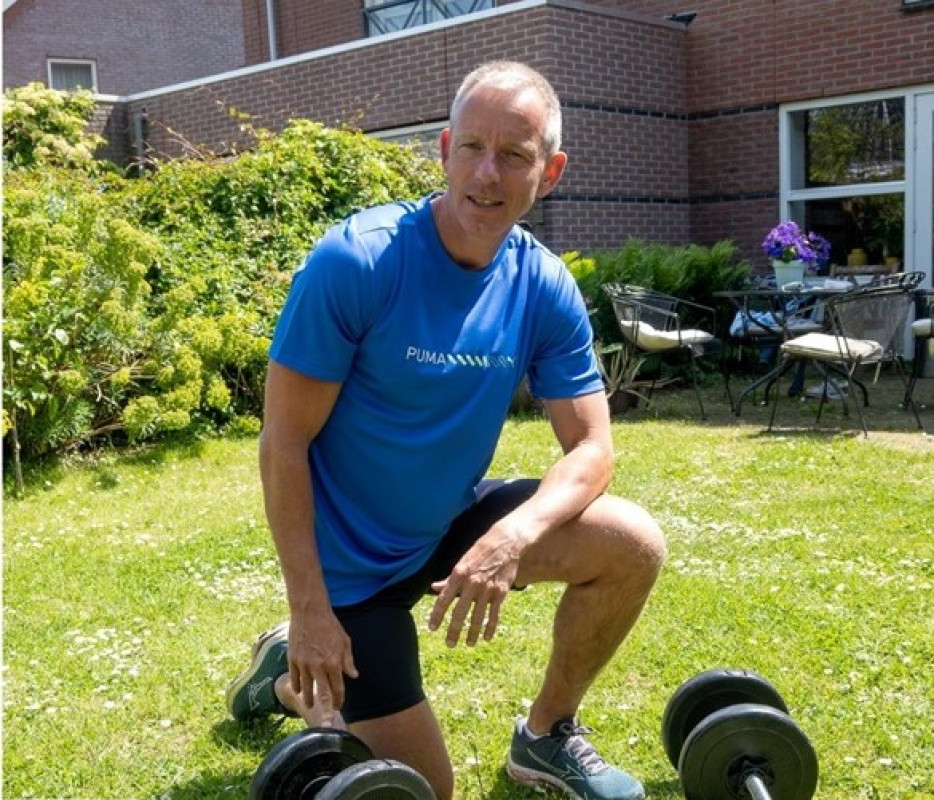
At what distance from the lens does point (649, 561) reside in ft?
9.52

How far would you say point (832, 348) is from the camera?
26.3ft

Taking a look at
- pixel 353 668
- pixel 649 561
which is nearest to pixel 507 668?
pixel 649 561

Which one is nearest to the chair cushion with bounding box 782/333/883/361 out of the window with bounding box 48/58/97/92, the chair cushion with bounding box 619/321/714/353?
the chair cushion with bounding box 619/321/714/353

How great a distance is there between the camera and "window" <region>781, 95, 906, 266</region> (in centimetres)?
1145

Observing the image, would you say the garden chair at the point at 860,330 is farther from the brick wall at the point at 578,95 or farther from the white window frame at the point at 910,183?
the brick wall at the point at 578,95

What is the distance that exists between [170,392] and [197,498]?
1.12 meters

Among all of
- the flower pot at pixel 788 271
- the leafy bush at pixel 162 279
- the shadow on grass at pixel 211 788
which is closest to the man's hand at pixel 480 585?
the shadow on grass at pixel 211 788

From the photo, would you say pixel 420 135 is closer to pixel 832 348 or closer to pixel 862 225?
pixel 862 225

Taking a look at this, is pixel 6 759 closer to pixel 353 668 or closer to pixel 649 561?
pixel 353 668

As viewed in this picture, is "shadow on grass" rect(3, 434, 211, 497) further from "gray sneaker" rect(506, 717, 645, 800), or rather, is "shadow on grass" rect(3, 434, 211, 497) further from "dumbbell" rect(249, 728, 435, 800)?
"dumbbell" rect(249, 728, 435, 800)

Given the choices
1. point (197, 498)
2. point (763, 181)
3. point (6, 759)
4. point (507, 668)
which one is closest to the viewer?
point (6, 759)

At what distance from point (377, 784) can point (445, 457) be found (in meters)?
0.75

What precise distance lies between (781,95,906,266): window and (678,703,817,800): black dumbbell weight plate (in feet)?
31.4

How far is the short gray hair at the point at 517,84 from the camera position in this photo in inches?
103
